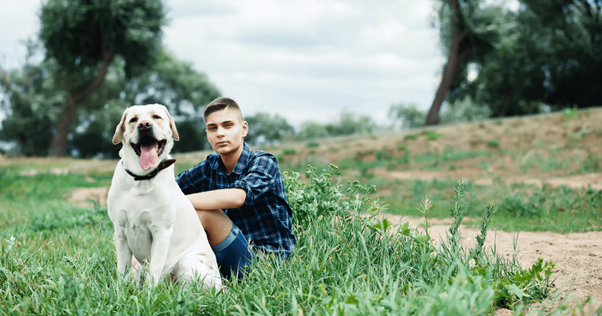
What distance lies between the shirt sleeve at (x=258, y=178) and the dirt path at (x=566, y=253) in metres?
1.04

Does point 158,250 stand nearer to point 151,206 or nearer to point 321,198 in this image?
point 151,206

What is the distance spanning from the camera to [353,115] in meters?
73.5

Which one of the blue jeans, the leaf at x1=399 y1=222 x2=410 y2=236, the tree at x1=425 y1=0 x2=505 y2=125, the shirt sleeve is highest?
the tree at x1=425 y1=0 x2=505 y2=125

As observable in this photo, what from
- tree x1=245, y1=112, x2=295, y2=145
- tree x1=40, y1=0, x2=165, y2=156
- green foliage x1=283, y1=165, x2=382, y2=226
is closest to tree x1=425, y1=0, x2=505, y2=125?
tree x1=40, y1=0, x2=165, y2=156

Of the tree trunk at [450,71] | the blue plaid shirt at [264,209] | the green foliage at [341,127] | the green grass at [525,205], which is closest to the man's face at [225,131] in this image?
the blue plaid shirt at [264,209]

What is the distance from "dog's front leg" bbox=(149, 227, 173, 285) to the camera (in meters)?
2.40

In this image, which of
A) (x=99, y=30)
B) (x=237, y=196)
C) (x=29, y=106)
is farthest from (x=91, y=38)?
(x=237, y=196)

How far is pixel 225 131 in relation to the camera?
302cm

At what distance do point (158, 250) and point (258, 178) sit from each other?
2.69 feet

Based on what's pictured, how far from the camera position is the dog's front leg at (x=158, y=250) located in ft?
7.86

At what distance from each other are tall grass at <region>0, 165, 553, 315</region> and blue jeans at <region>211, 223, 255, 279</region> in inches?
4.4

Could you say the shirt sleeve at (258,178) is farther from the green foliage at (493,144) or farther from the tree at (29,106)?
the tree at (29,106)

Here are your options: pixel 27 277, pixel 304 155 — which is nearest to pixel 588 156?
pixel 304 155

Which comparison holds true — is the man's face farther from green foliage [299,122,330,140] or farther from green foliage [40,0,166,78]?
green foliage [299,122,330,140]
